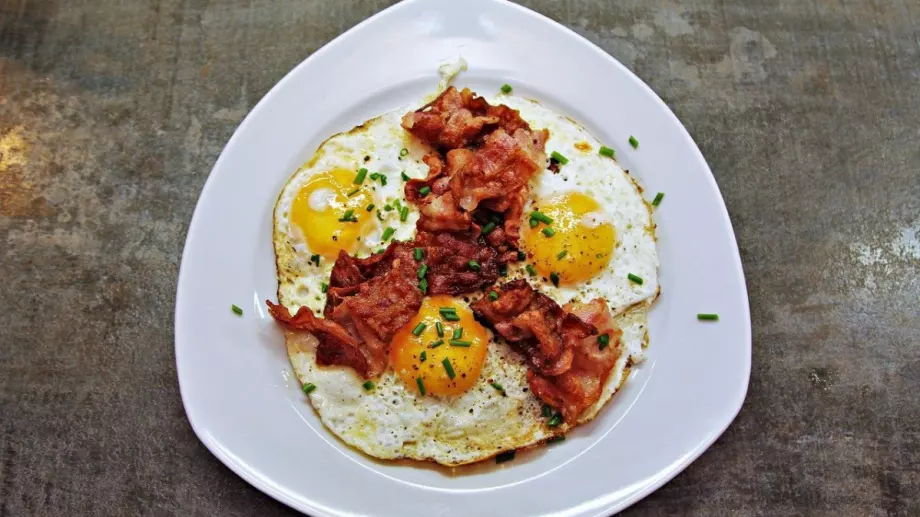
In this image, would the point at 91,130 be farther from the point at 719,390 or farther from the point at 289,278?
the point at 719,390

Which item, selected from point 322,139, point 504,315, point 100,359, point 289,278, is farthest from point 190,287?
point 504,315

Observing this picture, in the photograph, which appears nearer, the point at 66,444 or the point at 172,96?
the point at 66,444

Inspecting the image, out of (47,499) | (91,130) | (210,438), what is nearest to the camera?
(210,438)

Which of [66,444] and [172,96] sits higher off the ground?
[172,96]

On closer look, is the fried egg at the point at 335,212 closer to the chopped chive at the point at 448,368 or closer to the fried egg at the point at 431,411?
the fried egg at the point at 431,411

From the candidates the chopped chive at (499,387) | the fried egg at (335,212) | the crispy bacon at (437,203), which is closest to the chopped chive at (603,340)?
the chopped chive at (499,387)

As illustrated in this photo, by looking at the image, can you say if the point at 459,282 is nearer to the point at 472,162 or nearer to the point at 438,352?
the point at 438,352

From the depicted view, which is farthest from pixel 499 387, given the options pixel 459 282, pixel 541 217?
pixel 541 217
